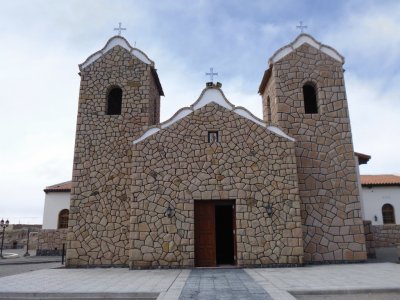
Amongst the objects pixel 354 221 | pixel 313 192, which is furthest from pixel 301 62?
pixel 354 221

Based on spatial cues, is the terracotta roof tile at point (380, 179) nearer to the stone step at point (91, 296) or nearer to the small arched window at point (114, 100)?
the small arched window at point (114, 100)

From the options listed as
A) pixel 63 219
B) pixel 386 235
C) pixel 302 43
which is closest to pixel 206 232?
pixel 302 43

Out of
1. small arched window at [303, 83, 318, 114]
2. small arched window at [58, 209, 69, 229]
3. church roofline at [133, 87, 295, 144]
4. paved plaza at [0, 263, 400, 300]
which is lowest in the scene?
paved plaza at [0, 263, 400, 300]

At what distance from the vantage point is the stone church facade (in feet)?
33.9

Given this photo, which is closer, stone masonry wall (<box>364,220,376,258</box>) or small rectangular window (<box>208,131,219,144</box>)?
small rectangular window (<box>208,131,219,144</box>)

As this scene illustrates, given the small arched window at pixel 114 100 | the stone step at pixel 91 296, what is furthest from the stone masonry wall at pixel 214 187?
the stone step at pixel 91 296

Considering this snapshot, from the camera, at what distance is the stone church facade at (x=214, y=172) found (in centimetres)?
1032

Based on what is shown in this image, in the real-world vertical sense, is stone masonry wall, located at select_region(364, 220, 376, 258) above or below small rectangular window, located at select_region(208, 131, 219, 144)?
below

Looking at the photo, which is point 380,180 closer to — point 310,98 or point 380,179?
point 380,179

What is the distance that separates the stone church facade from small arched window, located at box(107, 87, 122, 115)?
4 centimetres

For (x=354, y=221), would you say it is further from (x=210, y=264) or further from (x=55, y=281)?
(x=55, y=281)

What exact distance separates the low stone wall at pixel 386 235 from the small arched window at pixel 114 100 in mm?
14686

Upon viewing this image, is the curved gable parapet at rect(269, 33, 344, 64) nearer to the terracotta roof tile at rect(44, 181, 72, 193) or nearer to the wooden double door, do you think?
the wooden double door

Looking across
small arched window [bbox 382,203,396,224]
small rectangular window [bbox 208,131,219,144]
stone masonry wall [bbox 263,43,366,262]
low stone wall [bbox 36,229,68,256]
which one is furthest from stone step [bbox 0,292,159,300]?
small arched window [bbox 382,203,396,224]
